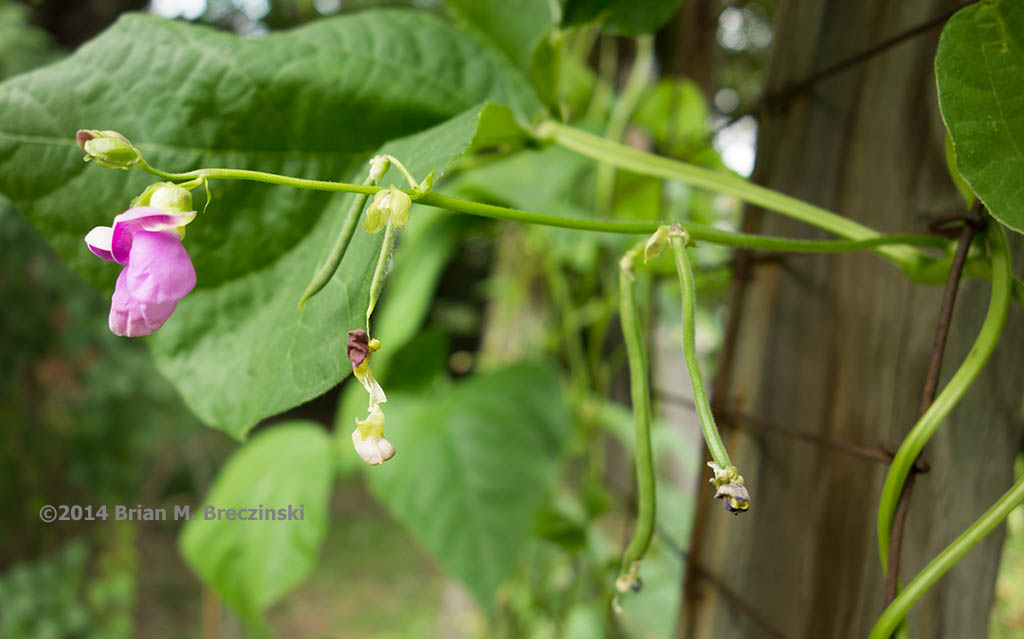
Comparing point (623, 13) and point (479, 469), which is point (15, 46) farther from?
point (623, 13)

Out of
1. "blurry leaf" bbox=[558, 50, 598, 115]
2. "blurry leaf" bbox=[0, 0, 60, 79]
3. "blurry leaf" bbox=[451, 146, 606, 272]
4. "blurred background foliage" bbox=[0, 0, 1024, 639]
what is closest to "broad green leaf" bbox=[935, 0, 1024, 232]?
"blurred background foliage" bbox=[0, 0, 1024, 639]

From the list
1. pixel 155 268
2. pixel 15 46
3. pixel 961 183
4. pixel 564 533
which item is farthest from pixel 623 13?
pixel 15 46

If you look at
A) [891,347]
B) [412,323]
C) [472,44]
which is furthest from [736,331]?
[412,323]

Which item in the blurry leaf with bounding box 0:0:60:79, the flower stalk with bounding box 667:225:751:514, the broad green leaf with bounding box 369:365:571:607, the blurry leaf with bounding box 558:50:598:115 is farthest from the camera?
the blurry leaf with bounding box 0:0:60:79

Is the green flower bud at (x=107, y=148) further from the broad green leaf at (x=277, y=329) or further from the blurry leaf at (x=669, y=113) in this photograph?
the blurry leaf at (x=669, y=113)

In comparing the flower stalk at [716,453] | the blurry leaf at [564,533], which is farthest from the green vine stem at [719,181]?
the blurry leaf at [564,533]

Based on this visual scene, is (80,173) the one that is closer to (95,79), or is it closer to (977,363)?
(95,79)

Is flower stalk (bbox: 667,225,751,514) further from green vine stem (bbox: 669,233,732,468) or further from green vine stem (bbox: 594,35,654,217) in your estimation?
green vine stem (bbox: 594,35,654,217)
